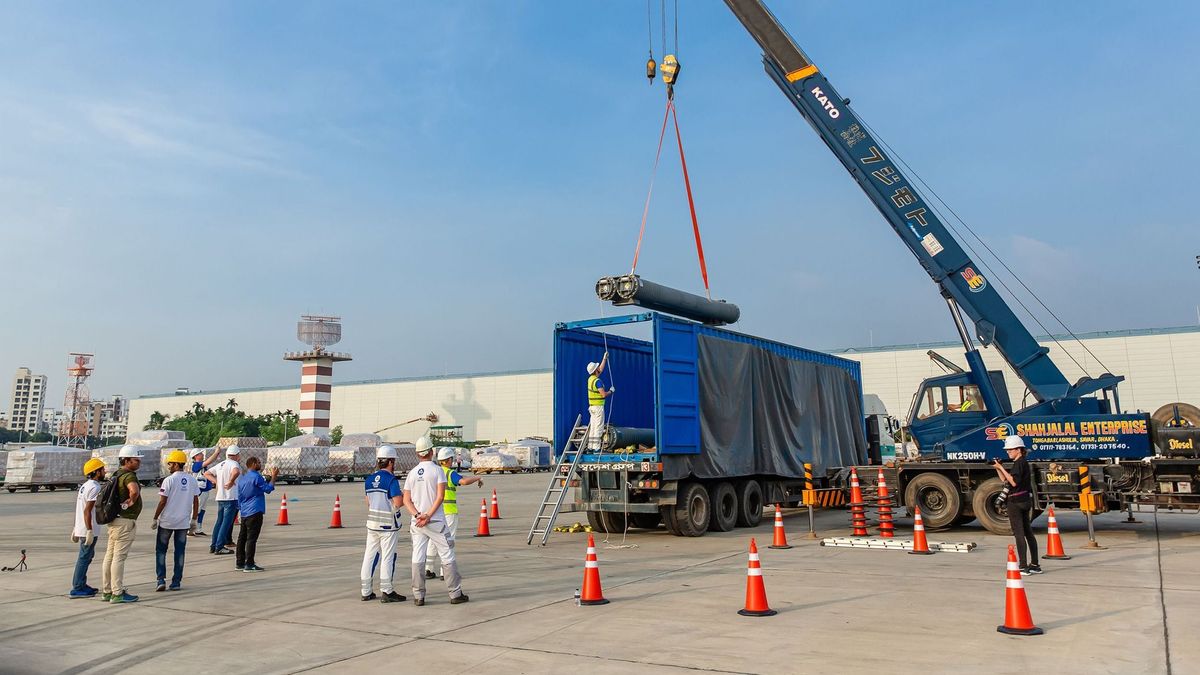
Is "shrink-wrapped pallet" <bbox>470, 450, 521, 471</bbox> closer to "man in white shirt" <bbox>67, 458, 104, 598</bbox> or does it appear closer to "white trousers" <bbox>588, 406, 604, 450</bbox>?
"white trousers" <bbox>588, 406, 604, 450</bbox>

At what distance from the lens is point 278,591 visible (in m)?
8.81

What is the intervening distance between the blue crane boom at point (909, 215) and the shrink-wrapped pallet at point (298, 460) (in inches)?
1252

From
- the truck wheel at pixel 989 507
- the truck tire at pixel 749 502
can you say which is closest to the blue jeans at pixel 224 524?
the truck tire at pixel 749 502

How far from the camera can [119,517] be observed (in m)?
7.97

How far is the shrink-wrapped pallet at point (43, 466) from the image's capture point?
30.1 m

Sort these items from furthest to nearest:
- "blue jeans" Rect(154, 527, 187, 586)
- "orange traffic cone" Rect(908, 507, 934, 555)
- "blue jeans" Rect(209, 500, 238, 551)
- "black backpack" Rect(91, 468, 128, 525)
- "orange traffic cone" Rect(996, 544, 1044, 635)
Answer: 1. "blue jeans" Rect(209, 500, 238, 551)
2. "orange traffic cone" Rect(908, 507, 934, 555)
3. "blue jeans" Rect(154, 527, 187, 586)
4. "black backpack" Rect(91, 468, 128, 525)
5. "orange traffic cone" Rect(996, 544, 1044, 635)

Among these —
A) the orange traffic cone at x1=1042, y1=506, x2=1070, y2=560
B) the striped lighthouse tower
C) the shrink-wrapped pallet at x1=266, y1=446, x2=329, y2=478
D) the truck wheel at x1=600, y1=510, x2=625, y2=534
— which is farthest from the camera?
the striped lighthouse tower

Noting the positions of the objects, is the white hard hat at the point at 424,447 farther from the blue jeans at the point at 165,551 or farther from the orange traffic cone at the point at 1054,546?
the orange traffic cone at the point at 1054,546

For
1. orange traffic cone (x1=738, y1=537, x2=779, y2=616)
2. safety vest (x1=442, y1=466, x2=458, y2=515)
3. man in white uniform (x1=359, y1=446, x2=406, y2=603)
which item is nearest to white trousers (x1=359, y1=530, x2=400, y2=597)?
man in white uniform (x1=359, y1=446, x2=406, y2=603)

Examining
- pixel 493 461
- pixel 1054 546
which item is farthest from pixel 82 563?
pixel 493 461

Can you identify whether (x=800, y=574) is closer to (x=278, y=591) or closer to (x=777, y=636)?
(x=777, y=636)

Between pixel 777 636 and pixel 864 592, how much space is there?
238cm

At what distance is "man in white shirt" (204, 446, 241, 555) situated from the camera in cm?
1184

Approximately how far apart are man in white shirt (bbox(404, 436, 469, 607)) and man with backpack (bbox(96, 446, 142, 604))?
2.78 meters
